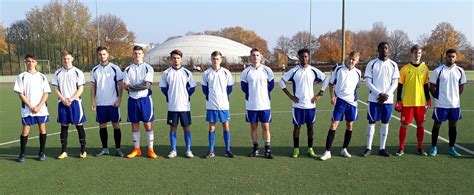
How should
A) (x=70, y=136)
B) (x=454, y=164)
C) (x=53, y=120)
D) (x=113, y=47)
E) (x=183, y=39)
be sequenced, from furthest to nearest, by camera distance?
(x=183, y=39)
(x=113, y=47)
(x=53, y=120)
(x=70, y=136)
(x=454, y=164)

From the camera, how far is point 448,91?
19.7 ft

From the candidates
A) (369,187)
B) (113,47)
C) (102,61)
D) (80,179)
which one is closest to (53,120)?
(102,61)

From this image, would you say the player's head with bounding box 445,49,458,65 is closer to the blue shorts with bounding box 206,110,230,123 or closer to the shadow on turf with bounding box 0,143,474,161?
the shadow on turf with bounding box 0,143,474,161

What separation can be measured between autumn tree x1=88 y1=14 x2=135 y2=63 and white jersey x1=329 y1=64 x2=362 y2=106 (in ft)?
168

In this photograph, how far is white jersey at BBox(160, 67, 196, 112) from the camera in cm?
605

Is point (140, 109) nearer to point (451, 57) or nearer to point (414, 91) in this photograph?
point (414, 91)

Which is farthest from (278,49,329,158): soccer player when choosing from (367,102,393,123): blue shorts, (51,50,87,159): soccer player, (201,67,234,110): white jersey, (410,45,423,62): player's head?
(51,50,87,159): soccer player

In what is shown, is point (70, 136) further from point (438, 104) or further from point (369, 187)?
point (438, 104)

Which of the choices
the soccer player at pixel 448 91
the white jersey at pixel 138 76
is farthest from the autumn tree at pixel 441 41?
the white jersey at pixel 138 76

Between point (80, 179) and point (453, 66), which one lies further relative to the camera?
point (453, 66)

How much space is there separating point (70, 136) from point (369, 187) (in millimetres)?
6383

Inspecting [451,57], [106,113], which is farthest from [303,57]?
[106,113]

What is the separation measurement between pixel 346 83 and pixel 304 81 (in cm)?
69

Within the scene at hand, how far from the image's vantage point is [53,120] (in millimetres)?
10406
